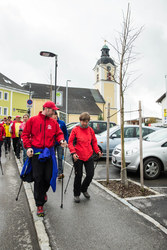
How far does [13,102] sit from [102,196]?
46.3 meters

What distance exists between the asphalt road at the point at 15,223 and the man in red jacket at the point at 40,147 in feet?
1.16

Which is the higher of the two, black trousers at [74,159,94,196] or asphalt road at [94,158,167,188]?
black trousers at [74,159,94,196]

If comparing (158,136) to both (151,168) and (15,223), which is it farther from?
(15,223)

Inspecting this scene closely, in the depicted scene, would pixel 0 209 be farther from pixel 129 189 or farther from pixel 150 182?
pixel 150 182

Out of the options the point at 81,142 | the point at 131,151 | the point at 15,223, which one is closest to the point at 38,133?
the point at 81,142

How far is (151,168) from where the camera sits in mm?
6625

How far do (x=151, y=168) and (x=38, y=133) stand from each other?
4.23 m

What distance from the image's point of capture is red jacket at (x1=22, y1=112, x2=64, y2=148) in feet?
12.1

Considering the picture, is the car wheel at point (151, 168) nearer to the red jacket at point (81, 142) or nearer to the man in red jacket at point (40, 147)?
the red jacket at point (81, 142)

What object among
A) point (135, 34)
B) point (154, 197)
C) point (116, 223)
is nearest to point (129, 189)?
point (154, 197)

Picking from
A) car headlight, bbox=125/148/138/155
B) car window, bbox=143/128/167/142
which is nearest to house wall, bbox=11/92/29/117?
car window, bbox=143/128/167/142

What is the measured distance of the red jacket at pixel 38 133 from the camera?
146 inches

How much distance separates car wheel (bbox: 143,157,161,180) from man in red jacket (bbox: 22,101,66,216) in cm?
373

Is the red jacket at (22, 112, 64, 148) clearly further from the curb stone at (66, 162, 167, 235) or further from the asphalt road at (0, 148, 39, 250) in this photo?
the curb stone at (66, 162, 167, 235)
